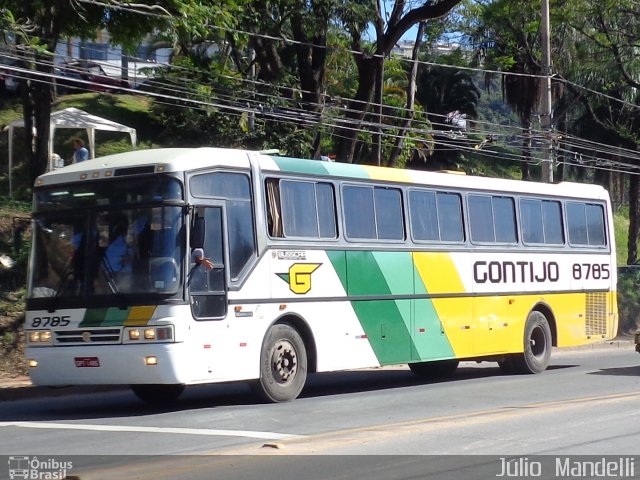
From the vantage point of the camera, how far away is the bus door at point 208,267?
1305 cm

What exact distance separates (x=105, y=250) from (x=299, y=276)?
2.87 m

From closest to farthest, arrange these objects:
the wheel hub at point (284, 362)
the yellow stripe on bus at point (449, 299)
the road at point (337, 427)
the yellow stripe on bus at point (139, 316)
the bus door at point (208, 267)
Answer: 1. the road at point (337, 427)
2. the yellow stripe on bus at point (139, 316)
3. the bus door at point (208, 267)
4. the wheel hub at point (284, 362)
5. the yellow stripe on bus at point (449, 299)

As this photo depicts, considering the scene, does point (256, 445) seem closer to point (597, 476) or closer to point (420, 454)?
point (420, 454)

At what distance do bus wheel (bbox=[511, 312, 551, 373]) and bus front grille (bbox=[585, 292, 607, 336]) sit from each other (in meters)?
1.40

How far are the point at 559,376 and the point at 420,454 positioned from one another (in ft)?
31.2

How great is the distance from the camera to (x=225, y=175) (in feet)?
45.4

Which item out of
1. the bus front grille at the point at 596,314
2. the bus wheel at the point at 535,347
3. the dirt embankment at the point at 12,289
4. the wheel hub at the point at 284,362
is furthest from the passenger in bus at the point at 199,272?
the bus front grille at the point at 596,314

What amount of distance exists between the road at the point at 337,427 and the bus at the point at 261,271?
660mm

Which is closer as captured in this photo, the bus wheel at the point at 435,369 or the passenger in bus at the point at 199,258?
the passenger in bus at the point at 199,258

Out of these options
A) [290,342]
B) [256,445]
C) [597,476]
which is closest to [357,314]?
[290,342]

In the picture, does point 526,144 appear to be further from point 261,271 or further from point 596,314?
point 261,271

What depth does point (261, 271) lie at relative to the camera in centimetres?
1409

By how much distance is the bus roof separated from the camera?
528 inches

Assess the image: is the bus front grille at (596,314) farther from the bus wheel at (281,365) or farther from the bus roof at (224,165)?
the bus wheel at (281,365)
